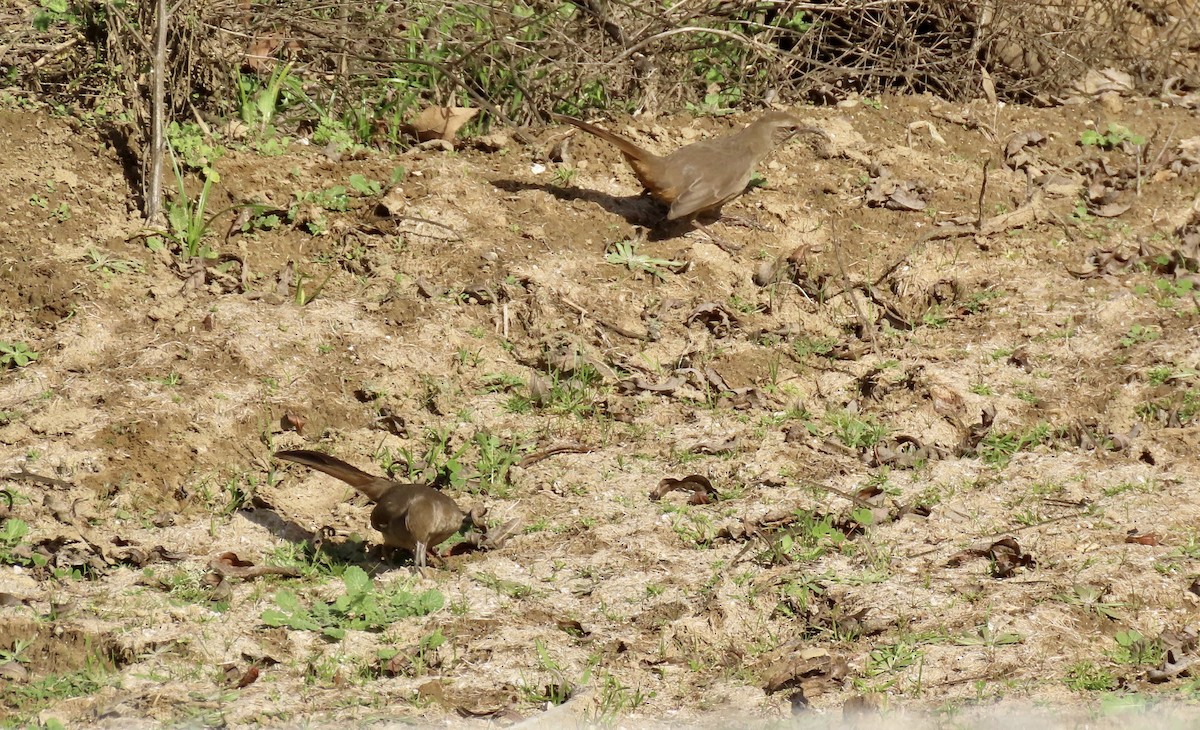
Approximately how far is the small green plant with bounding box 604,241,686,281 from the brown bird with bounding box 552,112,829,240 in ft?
Result: 0.90

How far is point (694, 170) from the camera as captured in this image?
26.8 ft

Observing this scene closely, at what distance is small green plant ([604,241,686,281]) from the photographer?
812 cm

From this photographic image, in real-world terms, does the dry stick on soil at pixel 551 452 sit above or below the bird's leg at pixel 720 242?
below

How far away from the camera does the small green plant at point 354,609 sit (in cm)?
518

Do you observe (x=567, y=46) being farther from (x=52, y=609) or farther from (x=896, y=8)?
(x=52, y=609)

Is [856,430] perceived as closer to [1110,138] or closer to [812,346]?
[812,346]

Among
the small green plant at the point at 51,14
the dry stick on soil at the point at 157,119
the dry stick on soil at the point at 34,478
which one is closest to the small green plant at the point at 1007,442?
the dry stick on soil at the point at 34,478

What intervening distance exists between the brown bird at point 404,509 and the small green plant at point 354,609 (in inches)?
9.3

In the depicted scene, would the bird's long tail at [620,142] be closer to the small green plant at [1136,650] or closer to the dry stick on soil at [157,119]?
the dry stick on soil at [157,119]

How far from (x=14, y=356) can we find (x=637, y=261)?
3.49 metres

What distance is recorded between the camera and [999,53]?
10195 millimetres

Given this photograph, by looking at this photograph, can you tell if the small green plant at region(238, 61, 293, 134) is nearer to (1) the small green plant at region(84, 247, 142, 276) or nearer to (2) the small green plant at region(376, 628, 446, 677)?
(1) the small green plant at region(84, 247, 142, 276)

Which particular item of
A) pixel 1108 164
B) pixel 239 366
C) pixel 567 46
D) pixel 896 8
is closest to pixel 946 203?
pixel 1108 164

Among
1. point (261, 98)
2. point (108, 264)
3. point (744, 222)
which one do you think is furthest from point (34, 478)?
point (744, 222)
